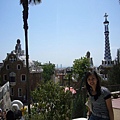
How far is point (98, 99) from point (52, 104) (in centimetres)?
526

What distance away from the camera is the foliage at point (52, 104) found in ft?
26.2

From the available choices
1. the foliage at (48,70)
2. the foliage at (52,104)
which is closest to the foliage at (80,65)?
the foliage at (48,70)

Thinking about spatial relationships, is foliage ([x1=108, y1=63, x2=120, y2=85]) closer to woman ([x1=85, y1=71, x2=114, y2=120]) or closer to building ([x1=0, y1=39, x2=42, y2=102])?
building ([x1=0, y1=39, x2=42, y2=102])

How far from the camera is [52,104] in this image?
812cm

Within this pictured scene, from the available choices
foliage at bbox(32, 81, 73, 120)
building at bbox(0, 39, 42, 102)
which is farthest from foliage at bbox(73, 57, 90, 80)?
foliage at bbox(32, 81, 73, 120)

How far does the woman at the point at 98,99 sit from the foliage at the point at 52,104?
194 inches

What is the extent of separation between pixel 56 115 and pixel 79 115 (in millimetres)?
1943

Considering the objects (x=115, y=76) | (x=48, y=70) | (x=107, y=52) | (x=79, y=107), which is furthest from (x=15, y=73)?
(x=79, y=107)

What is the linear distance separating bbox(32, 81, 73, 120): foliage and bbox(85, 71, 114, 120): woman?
194 inches

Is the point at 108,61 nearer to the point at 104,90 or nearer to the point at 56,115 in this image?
the point at 56,115

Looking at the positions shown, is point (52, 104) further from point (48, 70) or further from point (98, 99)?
point (48, 70)

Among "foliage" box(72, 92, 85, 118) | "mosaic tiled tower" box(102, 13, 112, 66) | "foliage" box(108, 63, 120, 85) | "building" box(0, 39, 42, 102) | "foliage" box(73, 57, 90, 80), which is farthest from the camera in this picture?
"mosaic tiled tower" box(102, 13, 112, 66)

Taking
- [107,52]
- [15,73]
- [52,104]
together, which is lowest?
[52,104]

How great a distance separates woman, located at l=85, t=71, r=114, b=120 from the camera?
2.99 metres
